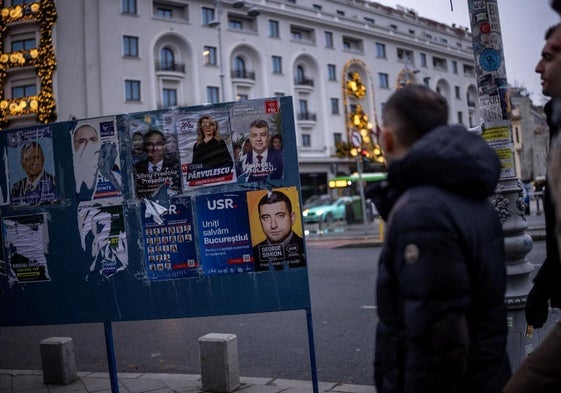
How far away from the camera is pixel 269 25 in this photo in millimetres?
43500

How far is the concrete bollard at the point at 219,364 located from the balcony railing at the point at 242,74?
38.5 meters

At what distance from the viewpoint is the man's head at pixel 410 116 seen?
1801 millimetres

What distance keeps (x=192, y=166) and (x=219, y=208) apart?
1.22 ft

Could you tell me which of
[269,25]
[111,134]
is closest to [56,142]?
[111,134]

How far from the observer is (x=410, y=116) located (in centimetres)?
181

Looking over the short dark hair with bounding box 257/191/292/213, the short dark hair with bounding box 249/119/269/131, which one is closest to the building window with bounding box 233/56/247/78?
the short dark hair with bounding box 249/119/269/131

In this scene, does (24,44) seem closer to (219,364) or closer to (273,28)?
(273,28)

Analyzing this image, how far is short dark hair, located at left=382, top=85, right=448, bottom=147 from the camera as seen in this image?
5.91 feet

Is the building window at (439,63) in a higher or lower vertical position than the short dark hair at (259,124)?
higher

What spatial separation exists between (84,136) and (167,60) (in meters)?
36.9

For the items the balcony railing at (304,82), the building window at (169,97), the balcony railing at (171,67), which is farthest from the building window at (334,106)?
the building window at (169,97)

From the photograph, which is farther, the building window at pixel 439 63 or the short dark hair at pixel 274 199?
the building window at pixel 439 63

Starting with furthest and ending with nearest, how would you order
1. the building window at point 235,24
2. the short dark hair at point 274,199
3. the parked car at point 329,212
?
1. the building window at point 235,24
2. the parked car at point 329,212
3. the short dark hair at point 274,199

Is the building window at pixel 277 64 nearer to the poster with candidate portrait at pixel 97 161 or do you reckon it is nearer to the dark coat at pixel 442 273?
the poster with candidate portrait at pixel 97 161
